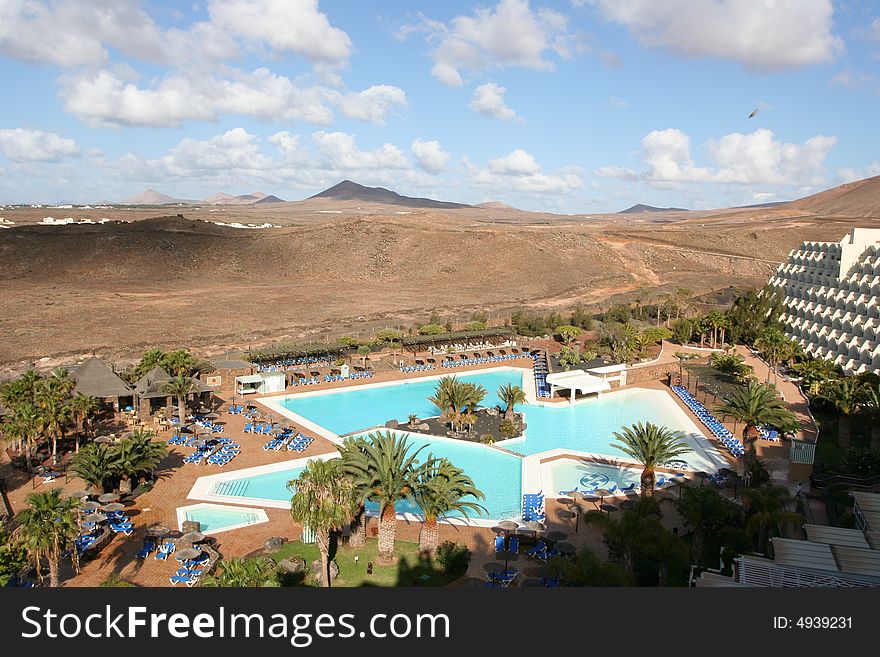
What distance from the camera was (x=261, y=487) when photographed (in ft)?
66.4

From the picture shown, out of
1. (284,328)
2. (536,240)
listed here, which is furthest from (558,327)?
(536,240)

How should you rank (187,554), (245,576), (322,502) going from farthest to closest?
(187,554) → (322,502) → (245,576)

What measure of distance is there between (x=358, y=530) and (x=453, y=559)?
2.71 metres

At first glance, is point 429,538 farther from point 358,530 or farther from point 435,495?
point 358,530

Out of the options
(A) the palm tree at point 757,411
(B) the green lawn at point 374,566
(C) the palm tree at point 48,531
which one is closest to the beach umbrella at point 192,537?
(B) the green lawn at point 374,566

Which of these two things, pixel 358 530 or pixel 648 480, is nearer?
pixel 358 530

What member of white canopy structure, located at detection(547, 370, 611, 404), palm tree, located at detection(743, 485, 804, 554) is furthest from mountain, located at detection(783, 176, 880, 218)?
palm tree, located at detection(743, 485, 804, 554)

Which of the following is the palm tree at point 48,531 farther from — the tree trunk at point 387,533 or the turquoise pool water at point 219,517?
the tree trunk at point 387,533

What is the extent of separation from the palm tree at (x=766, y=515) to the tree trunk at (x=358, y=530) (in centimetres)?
891

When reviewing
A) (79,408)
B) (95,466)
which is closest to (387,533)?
(95,466)

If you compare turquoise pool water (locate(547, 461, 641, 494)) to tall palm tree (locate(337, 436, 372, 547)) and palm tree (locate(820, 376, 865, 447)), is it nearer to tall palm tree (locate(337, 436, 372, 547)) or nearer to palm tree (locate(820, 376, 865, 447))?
tall palm tree (locate(337, 436, 372, 547))

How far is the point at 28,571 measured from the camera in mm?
13852

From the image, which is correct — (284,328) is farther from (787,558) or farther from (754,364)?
(787,558)

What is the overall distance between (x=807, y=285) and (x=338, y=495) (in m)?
38.0
